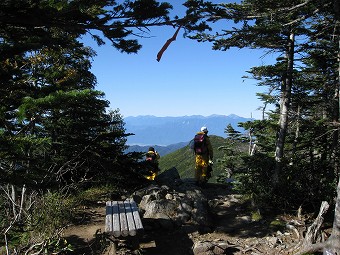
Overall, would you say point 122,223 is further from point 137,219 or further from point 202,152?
point 202,152

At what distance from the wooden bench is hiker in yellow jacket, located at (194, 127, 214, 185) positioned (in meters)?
3.90

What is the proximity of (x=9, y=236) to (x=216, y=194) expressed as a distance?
25.8 ft

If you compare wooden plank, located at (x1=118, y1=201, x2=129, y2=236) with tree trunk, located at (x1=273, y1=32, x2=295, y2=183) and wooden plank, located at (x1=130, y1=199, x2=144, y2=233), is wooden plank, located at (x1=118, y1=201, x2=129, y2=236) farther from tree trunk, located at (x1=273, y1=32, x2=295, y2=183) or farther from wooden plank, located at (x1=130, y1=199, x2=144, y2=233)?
tree trunk, located at (x1=273, y1=32, x2=295, y2=183)

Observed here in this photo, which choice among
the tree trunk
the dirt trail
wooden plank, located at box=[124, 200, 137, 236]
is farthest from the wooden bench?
the tree trunk

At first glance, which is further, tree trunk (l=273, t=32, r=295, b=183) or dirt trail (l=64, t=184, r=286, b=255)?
tree trunk (l=273, t=32, r=295, b=183)

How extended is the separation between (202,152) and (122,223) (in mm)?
5221

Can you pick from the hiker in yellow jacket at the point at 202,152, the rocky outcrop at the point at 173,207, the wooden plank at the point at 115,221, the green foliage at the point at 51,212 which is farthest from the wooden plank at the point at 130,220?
the hiker in yellow jacket at the point at 202,152

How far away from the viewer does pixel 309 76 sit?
48.1 feet

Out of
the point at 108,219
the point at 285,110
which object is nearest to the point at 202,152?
the point at 285,110

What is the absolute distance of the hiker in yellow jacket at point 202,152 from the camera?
36.1 feet

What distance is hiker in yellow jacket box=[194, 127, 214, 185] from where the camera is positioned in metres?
11.0

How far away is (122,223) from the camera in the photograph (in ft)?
21.1

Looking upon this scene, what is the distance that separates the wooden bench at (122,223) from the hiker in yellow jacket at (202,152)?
3.90 meters

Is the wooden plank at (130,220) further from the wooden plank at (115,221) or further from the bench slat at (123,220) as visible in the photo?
the wooden plank at (115,221)
